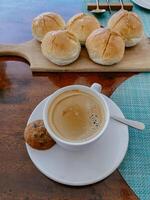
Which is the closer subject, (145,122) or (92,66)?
(145,122)

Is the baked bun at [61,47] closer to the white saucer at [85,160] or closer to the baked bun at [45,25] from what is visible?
the baked bun at [45,25]

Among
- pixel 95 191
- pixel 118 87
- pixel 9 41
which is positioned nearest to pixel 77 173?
pixel 95 191

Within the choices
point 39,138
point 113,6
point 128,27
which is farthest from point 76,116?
point 113,6

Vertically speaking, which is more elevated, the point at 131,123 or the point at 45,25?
the point at 45,25

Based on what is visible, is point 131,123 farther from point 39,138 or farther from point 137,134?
point 39,138

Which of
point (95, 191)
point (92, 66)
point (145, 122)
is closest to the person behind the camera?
point (95, 191)

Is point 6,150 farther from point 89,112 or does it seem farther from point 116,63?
point 116,63

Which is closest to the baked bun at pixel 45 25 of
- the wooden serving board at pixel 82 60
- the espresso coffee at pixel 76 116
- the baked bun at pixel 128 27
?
the wooden serving board at pixel 82 60
